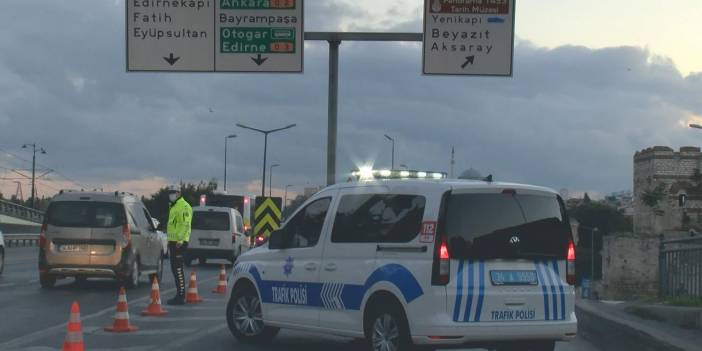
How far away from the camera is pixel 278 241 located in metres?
12.0

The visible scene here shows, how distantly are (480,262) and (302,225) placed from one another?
272cm

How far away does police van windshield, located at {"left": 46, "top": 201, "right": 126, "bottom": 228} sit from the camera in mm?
20734

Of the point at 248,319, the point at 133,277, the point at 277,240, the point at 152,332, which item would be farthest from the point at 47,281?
the point at 277,240

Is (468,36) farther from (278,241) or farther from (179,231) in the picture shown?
(278,241)

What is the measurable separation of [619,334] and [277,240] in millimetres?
4321

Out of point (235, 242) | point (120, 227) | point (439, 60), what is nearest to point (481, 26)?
point (439, 60)

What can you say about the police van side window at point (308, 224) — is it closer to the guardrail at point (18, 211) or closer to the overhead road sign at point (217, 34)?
the overhead road sign at point (217, 34)

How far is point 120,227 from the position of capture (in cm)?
2070

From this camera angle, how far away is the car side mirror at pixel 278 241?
471 inches

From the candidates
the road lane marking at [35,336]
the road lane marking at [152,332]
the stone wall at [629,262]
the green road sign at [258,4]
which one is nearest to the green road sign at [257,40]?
the green road sign at [258,4]

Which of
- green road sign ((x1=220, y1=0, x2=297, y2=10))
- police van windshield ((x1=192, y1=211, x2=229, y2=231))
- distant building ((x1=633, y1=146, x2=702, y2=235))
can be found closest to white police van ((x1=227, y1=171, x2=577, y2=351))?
green road sign ((x1=220, y1=0, x2=297, y2=10))

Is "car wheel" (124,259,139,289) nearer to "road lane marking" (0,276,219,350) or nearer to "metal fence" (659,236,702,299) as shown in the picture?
"road lane marking" (0,276,219,350)

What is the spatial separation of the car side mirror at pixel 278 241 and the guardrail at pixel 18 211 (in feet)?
253

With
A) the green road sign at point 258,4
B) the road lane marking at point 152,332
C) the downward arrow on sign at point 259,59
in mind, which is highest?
the green road sign at point 258,4
